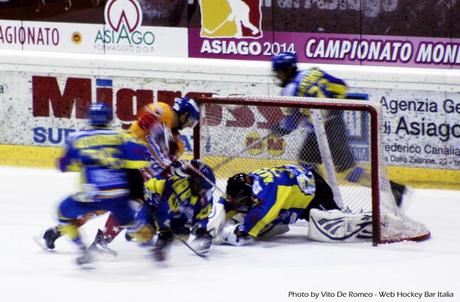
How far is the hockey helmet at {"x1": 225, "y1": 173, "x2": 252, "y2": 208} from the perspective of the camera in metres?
7.97

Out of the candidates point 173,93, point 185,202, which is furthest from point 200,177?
point 173,93

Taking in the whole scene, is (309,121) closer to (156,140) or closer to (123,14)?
(156,140)

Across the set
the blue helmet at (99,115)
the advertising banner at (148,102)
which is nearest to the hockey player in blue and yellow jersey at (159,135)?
the blue helmet at (99,115)

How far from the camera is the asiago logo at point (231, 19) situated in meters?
10.6

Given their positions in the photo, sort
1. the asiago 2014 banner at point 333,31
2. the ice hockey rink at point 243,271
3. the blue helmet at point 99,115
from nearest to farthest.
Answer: the ice hockey rink at point 243,271, the blue helmet at point 99,115, the asiago 2014 banner at point 333,31

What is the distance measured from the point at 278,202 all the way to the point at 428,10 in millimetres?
2869

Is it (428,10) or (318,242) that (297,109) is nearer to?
(318,242)

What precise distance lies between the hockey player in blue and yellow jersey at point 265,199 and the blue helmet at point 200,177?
0.81 feet

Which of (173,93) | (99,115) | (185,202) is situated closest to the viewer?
(99,115)

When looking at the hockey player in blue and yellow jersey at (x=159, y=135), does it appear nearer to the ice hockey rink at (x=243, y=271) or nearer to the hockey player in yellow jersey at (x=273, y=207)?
the ice hockey rink at (x=243, y=271)

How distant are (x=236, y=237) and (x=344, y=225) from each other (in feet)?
2.09

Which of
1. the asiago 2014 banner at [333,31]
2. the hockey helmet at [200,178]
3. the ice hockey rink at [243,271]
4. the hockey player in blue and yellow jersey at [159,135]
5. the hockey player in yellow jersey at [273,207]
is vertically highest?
the asiago 2014 banner at [333,31]

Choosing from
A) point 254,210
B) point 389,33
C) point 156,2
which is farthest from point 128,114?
point 254,210

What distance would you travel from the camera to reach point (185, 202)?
7.76 m
